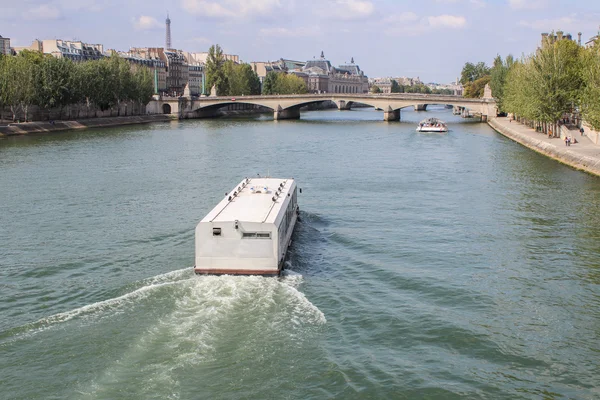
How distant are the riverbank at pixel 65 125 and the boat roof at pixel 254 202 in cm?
4548

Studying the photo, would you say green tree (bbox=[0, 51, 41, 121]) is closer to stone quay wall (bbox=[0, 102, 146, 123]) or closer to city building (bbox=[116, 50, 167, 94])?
stone quay wall (bbox=[0, 102, 146, 123])

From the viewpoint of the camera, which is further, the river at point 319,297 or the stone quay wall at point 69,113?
the stone quay wall at point 69,113

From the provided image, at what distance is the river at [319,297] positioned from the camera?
12.3 metres

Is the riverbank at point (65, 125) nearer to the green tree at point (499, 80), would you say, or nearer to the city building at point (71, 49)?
the city building at point (71, 49)

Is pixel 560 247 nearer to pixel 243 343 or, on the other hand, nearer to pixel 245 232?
pixel 245 232

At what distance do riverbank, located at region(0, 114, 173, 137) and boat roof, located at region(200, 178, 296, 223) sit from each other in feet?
149

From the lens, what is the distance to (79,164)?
41.4m

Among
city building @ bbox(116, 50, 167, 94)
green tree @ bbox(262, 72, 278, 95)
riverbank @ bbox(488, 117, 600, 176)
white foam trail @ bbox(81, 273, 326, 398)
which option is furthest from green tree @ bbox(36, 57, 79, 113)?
city building @ bbox(116, 50, 167, 94)

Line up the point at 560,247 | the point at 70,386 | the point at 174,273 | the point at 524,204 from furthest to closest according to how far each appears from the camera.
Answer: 1. the point at 524,204
2. the point at 560,247
3. the point at 174,273
4. the point at 70,386

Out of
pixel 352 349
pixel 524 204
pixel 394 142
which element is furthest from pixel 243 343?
pixel 394 142

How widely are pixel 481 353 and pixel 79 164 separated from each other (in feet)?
107

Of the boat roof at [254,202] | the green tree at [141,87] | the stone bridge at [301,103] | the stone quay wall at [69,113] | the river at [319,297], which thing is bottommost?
the river at [319,297]

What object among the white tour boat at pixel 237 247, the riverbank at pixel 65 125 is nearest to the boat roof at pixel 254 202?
the white tour boat at pixel 237 247

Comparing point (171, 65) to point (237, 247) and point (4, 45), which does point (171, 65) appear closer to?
point (4, 45)
